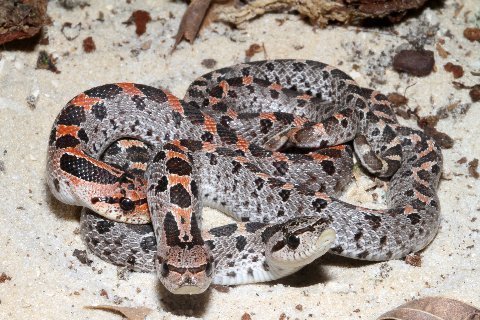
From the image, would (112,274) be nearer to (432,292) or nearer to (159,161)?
(159,161)

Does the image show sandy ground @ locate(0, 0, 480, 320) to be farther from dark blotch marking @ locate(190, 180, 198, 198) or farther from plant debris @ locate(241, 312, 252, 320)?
dark blotch marking @ locate(190, 180, 198, 198)

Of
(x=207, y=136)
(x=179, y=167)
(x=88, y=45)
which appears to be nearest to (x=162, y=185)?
(x=179, y=167)

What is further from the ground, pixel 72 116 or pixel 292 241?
pixel 72 116

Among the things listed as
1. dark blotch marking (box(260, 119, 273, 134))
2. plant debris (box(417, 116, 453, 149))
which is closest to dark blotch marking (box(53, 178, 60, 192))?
dark blotch marking (box(260, 119, 273, 134))

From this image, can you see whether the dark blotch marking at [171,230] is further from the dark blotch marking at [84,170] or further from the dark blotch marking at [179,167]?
the dark blotch marking at [84,170]

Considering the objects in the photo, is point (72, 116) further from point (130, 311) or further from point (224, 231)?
point (130, 311)

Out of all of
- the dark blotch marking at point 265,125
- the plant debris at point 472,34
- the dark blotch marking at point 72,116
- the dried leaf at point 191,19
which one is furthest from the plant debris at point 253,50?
the dark blotch marking at point 72,116
